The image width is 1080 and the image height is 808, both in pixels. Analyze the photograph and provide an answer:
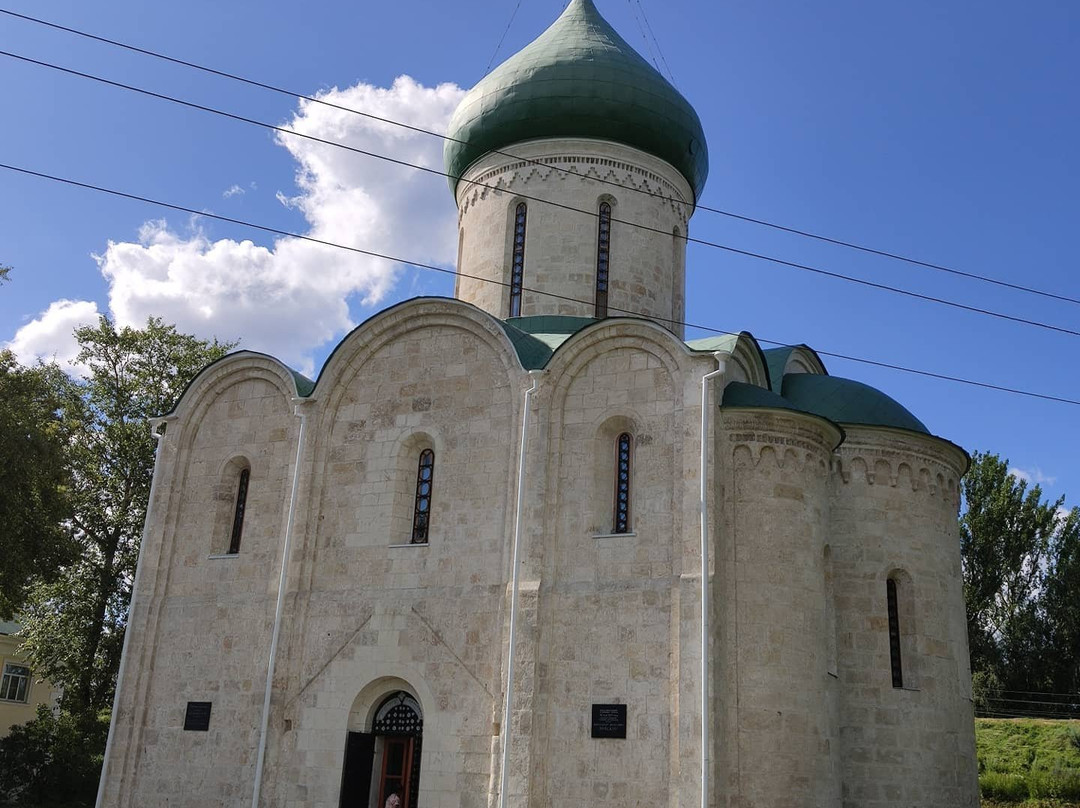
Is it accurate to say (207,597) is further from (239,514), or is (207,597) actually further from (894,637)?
(894,637)

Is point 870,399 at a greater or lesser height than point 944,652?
greater

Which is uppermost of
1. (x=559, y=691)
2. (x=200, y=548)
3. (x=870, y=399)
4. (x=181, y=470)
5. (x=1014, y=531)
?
(x=1014, y=531)

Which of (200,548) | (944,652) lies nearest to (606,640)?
(944,652)

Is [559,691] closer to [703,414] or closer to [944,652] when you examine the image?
[703,414]

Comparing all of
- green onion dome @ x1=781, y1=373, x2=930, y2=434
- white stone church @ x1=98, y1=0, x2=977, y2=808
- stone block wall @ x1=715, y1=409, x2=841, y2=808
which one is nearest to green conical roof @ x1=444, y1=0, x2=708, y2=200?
white stone church @ x1=98, y1=0, x2=977, y2=808

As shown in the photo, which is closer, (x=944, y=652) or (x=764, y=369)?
(x=944, y=652)

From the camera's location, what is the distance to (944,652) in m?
12.3

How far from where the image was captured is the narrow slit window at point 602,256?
574 inches

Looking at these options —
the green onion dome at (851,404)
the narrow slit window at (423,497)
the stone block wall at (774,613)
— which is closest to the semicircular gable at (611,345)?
the stone block wall at (774,613)

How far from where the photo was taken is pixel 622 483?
11.5 m

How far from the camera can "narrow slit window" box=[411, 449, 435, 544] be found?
12.3m

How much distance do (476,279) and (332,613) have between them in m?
5.52

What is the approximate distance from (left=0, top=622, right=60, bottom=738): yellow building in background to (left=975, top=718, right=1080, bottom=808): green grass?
800 inches

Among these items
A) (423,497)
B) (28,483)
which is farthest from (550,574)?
(28,483)
